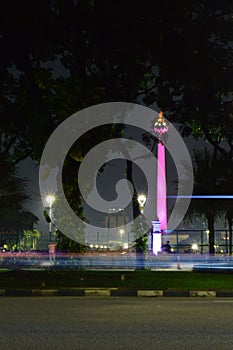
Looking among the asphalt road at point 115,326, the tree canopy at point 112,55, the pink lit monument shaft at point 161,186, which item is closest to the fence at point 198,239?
the pink lit monument shaft at point 161,186

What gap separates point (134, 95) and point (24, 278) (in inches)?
345

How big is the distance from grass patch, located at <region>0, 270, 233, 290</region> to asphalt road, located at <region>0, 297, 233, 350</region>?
4374mm

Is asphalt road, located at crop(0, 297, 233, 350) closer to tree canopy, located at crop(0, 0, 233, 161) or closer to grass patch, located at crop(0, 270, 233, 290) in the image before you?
grass patch, located at crop(0, 270, 233, 290)

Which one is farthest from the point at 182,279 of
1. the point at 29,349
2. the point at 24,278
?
the point at 29,349

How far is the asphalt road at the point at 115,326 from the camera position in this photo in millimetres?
8211

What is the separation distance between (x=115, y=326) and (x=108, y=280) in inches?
404

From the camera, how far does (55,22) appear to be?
22.8 m

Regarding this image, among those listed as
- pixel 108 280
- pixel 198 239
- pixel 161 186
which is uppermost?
pixel 161 186

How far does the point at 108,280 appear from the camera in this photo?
20.3 m

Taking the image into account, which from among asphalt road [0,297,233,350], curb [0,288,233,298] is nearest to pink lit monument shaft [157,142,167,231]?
curb [0,288,233,298]

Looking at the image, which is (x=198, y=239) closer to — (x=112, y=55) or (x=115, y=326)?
(x=112, y=55)

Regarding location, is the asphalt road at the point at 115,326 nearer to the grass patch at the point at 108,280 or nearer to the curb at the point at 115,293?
the curb at the point at 115,293

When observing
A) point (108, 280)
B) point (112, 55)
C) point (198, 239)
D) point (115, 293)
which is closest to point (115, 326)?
point (115, 293)

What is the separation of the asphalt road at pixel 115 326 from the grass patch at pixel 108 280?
4374mm
